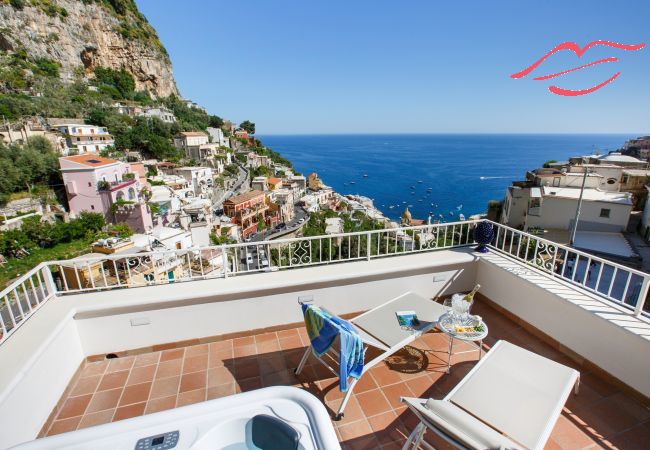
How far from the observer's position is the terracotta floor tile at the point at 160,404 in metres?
2.48

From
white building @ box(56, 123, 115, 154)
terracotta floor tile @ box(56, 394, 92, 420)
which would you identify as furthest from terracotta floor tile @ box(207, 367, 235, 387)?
white building @ box(56, 123, 115, 154)

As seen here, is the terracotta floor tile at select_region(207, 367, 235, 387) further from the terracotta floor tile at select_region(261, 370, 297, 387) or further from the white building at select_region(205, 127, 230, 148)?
the white building at select_region(205, 127, 230, 148)

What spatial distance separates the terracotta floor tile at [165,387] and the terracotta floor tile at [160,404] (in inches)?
1.7

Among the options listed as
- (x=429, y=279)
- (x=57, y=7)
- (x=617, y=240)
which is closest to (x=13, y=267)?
(x=429, y=279)

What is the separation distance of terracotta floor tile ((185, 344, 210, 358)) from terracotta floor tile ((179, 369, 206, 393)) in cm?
29

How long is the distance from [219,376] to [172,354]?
2.28 ft

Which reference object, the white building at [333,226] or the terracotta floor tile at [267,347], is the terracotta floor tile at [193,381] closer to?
the terracotta floor tile at [267,347]

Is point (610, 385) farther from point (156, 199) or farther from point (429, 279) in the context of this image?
point (156, 199)

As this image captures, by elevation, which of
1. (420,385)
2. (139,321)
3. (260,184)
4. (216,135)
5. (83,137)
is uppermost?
(216,135)

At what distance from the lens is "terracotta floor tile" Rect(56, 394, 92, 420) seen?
2457mm

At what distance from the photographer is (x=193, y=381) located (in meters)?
2.78

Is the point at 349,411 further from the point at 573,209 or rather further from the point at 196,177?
the point at 196,177

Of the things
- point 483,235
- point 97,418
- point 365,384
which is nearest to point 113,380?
point 97,418

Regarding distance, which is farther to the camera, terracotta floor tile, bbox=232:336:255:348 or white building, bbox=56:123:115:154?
white building, bbox=56:123:115:154
